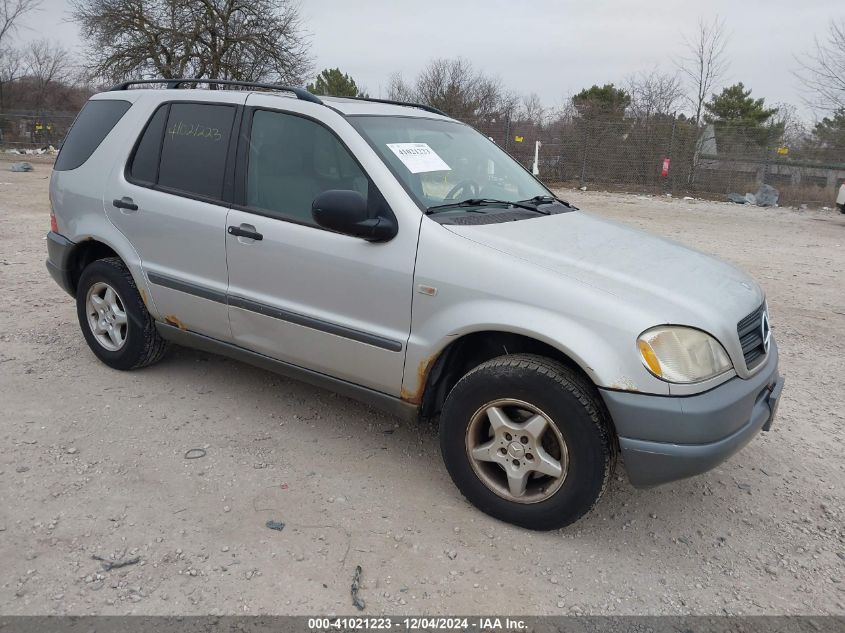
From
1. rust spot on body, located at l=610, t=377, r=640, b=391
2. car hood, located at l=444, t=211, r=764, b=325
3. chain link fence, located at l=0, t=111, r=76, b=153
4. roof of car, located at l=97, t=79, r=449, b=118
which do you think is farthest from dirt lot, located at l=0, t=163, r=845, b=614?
chain link fence, located at l=0, t=111, r=76, b=153

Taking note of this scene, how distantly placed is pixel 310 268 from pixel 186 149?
1264 millimetres

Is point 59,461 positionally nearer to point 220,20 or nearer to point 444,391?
point 444,391

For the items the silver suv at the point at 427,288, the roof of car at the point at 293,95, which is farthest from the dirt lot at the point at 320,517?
the roof of car at the point at 293,95

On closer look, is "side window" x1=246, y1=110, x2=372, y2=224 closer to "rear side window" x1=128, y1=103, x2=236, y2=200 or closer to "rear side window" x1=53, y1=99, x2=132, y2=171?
"rear side window" x1=128, y1=103, x2=236, y2=200

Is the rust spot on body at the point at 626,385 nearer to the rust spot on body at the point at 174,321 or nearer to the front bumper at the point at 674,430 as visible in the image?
the front bumper at the point at 674,430

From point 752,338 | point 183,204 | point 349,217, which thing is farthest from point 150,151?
point 752,338

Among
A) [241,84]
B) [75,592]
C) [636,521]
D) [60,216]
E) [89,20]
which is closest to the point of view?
[75,592]

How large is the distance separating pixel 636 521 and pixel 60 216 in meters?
4.09

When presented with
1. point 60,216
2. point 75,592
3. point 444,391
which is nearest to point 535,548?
point 444,391

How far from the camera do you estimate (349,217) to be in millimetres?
2980

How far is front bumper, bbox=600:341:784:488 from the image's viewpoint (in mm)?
2502

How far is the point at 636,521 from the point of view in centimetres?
305

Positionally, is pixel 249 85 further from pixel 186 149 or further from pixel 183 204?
pixel 183 204

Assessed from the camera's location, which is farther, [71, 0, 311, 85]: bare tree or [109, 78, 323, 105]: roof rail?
[71, 0, 311, 85]: bare tree
